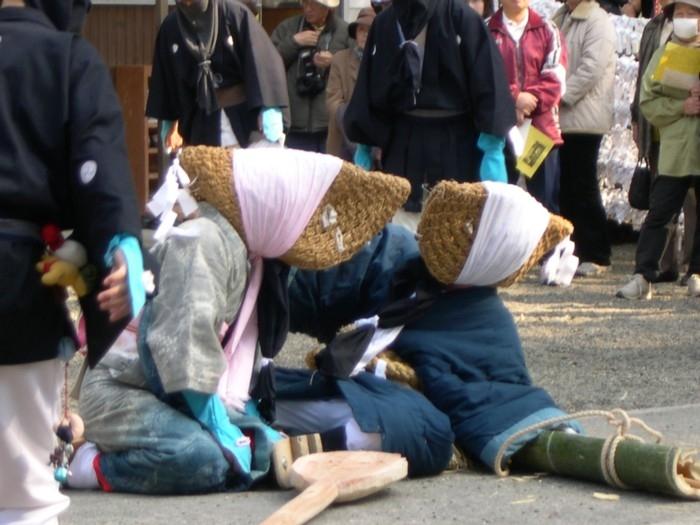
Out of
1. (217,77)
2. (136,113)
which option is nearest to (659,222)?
(217,77)

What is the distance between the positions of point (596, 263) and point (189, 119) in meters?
3.03

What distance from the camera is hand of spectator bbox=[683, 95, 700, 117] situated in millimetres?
9016

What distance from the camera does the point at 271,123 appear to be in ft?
28.3

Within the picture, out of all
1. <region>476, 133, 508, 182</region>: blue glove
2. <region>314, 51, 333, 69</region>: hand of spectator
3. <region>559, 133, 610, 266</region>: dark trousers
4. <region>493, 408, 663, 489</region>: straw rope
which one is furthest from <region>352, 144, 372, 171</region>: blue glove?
<region>493, 408, 663, 489</region>: straw rope

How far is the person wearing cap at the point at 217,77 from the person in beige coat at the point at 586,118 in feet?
7.44

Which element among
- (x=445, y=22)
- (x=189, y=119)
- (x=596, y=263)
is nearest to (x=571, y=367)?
(x=445, y=22)

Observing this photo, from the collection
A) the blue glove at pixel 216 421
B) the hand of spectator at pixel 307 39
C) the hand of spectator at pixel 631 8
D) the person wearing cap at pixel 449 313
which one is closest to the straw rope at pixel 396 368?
the person wearing cap at pixel 449 313

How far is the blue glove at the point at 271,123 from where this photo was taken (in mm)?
8609

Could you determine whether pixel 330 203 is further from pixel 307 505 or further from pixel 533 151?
pixel 533 151

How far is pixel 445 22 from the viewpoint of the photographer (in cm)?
749

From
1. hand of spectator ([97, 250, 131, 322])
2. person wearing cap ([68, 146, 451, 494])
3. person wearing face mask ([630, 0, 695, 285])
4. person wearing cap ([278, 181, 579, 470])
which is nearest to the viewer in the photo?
hand of spectator ([97, 250, 131, 322])

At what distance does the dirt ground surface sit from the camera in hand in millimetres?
1786

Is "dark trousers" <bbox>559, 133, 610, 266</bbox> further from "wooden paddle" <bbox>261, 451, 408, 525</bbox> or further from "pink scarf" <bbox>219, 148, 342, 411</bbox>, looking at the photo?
"wooden paddle" <bbox>261, 451, 408, 525</bbox>

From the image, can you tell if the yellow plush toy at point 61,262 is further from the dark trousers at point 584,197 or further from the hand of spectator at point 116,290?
the dark trousers at point 584,197
